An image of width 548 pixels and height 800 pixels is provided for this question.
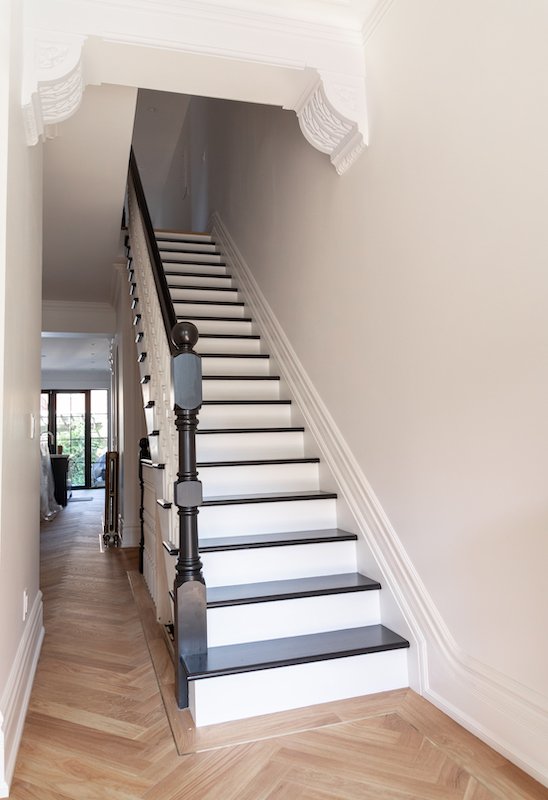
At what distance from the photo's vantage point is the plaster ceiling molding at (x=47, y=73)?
7.41ft

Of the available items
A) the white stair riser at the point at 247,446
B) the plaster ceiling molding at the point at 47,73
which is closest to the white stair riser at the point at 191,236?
the white stair riser at the point at 247,446

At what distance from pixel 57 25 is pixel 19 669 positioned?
249cm

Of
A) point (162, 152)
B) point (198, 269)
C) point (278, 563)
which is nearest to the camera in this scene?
point (278, 563)

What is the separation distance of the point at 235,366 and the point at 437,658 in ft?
8.44

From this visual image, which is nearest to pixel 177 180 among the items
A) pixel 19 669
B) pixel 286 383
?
pixel 286 383

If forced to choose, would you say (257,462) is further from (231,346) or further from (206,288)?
(206,288)

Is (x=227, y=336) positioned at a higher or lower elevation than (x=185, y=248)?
lower

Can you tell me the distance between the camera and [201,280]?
212 inches

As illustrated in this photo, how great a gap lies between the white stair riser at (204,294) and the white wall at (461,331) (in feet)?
7.08

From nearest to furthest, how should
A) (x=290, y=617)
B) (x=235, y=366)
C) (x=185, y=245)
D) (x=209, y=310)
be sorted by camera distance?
(x=290, y=617), (x=235, y=366), (x=209, y=310), (x=185, y=245)

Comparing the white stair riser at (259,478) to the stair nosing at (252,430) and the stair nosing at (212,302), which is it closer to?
the stair nosing at (252,430)

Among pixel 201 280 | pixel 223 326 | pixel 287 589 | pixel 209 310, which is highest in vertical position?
pixel 201 280

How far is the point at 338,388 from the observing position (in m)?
3.14

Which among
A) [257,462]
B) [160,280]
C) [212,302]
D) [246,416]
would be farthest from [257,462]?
[212,302]
